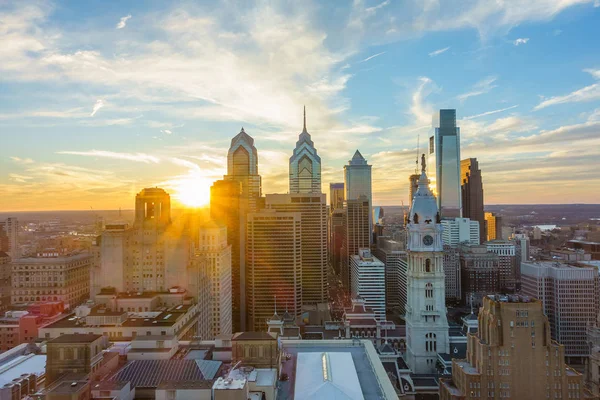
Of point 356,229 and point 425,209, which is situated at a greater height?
point 425,209

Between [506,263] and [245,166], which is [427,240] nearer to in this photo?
[506,263]

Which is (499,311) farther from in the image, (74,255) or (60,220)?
(60,220)

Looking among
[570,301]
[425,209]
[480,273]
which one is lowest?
[480,273]

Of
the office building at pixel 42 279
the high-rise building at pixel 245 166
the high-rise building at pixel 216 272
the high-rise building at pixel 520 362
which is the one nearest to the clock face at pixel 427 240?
the high-rise building at pixel 520 362

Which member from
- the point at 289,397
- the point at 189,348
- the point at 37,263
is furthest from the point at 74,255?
the point at 289,397

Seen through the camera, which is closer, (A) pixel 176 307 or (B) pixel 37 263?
(A) pixel 176 307

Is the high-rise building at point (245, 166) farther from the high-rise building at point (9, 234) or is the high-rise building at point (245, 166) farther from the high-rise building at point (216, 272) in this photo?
the high-rise building at point (9, 234)

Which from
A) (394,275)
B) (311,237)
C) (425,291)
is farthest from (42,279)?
(394,275)
